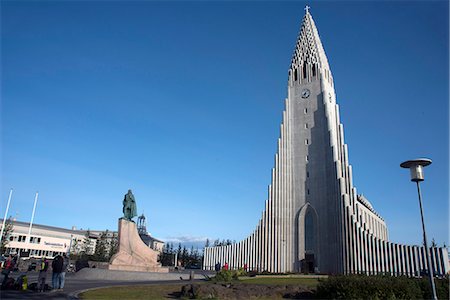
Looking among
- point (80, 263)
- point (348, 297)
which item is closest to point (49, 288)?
point (348, 297)

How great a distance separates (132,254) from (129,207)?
389 cm

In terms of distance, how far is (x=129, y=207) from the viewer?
101 ft

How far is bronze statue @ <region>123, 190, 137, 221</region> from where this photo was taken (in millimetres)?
30438

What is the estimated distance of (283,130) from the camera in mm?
54875

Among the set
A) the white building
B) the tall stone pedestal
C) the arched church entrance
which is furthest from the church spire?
the white building

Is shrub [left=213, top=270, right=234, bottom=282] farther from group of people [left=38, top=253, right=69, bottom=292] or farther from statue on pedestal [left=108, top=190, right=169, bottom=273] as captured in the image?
statue on pedestal [left=108, top=190, right=169, bottom=273]

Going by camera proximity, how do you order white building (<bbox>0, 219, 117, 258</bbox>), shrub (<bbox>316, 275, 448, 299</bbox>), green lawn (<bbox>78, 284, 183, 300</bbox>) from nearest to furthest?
shrub (<bbox>316, 275, 448, 299</bbox>) → green lawn (<bbox>78, 284, 183, 300</bbox>) → white building (<bbox>0, 219, 117, 258</bbox>)

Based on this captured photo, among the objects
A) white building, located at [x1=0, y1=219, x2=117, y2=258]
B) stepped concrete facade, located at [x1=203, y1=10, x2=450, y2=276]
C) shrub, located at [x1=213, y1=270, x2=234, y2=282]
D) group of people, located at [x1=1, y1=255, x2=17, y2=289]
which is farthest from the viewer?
white building, located at [x1=0, y1=219, x2=117, y2=258]

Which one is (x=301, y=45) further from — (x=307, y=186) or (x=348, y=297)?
(x=348, y=297)

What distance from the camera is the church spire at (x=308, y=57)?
56.5 meters

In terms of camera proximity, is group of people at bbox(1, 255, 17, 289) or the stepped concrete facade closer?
group of people at bbox(1, 255, 17, 289)

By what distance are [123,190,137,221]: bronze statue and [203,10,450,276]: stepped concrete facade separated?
2472 cm

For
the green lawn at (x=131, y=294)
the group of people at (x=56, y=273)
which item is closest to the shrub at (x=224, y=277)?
the green lawn at (x=131, y=294)

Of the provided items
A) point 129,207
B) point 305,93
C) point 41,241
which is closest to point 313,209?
point 305,93
